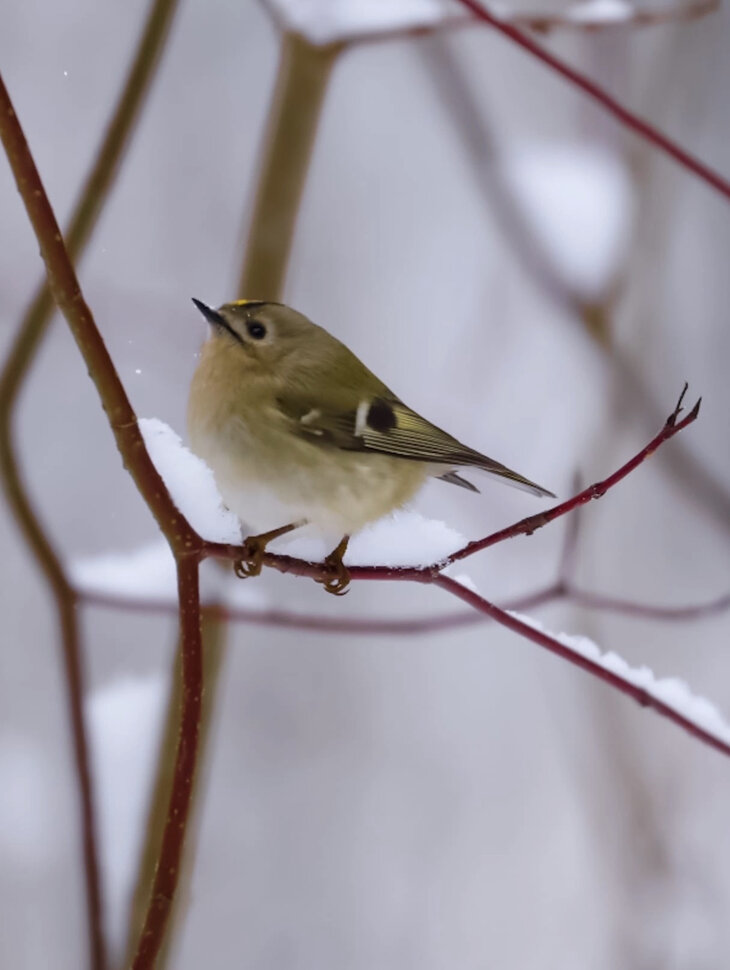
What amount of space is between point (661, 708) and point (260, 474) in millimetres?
261

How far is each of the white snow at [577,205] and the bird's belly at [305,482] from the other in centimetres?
54

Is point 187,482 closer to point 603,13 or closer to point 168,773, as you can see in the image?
point 168,773

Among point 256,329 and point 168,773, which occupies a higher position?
point 256,329

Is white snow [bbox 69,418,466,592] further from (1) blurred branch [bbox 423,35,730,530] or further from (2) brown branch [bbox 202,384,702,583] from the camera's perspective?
(1) blurred branch [bbox 423,35,730,530]

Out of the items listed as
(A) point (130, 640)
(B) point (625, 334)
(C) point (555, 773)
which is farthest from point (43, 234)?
(C) point (555, 773)

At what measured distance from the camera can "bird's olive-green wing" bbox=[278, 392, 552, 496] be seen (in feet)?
1.87

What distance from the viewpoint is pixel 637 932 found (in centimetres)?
109

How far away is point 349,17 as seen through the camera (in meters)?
0.71

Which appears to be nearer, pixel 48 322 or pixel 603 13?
pixel 48 322

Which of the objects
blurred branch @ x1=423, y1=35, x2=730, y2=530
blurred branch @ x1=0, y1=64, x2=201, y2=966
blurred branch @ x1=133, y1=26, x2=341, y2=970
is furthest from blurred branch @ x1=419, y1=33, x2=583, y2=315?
blurred branch @ x1=0, y1=64, x2=201, y2=966

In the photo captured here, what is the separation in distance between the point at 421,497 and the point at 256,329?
0.50ft

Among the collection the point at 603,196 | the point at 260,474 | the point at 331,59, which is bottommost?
the point at 260,474

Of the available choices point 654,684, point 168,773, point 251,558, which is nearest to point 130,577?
point 168,773

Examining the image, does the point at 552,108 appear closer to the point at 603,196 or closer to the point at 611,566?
the point at 603,196
